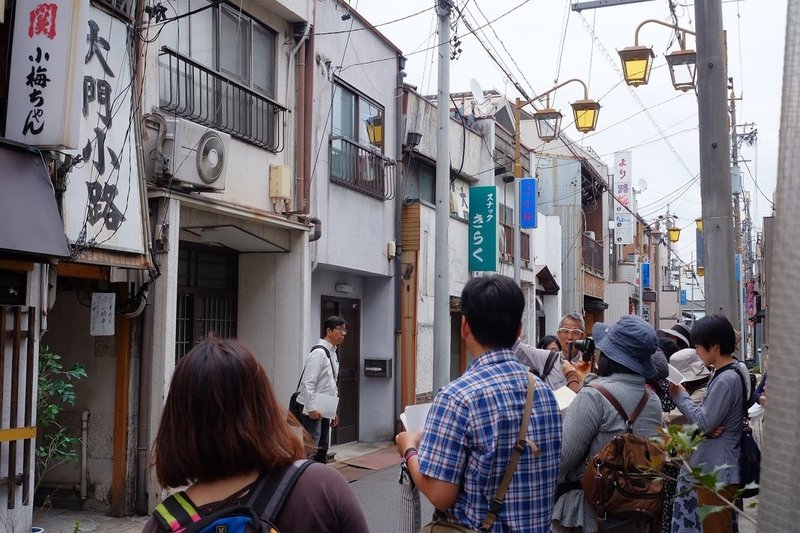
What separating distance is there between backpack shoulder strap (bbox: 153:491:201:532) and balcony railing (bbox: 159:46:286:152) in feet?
26.9

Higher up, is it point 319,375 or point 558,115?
point 558,115

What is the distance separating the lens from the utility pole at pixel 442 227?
13523 mm

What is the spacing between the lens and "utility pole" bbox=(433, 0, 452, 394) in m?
13.5

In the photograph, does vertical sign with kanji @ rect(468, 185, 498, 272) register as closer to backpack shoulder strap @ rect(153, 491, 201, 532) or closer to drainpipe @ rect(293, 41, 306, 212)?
drainpipe @ rect(293, 41, 306, 212)

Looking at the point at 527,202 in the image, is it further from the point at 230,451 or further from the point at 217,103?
the point at 230,451

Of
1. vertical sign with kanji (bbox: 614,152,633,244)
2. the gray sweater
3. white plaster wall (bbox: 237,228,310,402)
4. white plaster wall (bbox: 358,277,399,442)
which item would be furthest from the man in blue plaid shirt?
vertical sign with kanji (bbox: 614,152,633,244)

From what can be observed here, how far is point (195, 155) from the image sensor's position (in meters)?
9.41

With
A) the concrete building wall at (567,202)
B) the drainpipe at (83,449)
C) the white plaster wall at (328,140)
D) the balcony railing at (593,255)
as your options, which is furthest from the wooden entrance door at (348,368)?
the balcony railing at (593,255)

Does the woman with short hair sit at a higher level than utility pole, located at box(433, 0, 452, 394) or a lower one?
lower

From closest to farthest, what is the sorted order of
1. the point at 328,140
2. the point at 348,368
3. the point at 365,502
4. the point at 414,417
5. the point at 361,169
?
the point at 414,417 < the point at 365,502 < the point at 328,140 < the point at 361,169 < the point at 348,368

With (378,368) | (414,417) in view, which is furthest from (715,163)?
(378,368)

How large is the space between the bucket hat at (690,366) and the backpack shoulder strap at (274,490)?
468cm

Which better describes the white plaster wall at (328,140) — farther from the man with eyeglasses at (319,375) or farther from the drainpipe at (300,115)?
the man with eyeglasses at (319,375)

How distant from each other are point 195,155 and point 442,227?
5.23 m
